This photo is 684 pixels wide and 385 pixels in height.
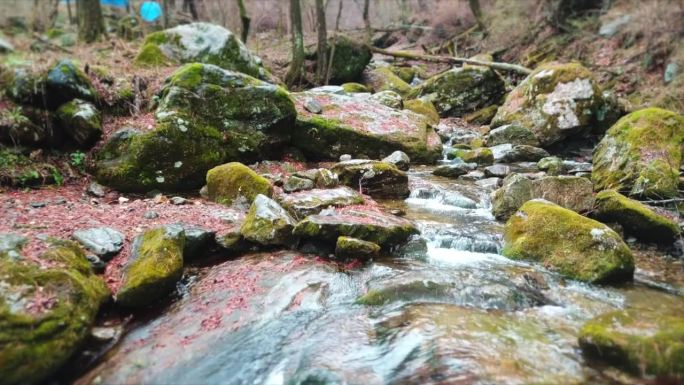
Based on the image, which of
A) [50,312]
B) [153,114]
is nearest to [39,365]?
[50,312]

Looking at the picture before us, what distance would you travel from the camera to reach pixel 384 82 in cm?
1750

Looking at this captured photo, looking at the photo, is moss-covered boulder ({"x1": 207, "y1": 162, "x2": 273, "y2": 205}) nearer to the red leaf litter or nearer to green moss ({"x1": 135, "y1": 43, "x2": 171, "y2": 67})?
the red leaf litter

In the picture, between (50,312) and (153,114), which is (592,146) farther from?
(50,312)

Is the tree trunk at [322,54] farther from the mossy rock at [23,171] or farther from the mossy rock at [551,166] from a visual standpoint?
the mossy rock at [23,171]

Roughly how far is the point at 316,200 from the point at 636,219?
→ 4331 millimetres

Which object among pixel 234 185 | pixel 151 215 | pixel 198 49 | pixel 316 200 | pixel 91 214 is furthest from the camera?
pixel 198 49

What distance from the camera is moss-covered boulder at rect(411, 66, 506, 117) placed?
49.2ft

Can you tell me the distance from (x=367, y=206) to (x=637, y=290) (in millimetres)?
3562

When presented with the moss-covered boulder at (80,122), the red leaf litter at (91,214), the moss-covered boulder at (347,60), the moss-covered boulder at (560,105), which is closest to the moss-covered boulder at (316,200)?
the red leaf litter at (91,214)

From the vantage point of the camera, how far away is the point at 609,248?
5.21 metres

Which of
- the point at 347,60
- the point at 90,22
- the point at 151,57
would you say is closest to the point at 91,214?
the point at 151,57

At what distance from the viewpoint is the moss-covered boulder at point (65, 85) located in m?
7.61

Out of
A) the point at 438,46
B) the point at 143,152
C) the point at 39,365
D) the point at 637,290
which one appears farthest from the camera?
the point at 438,46

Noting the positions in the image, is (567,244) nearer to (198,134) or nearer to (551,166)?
(551,166)
